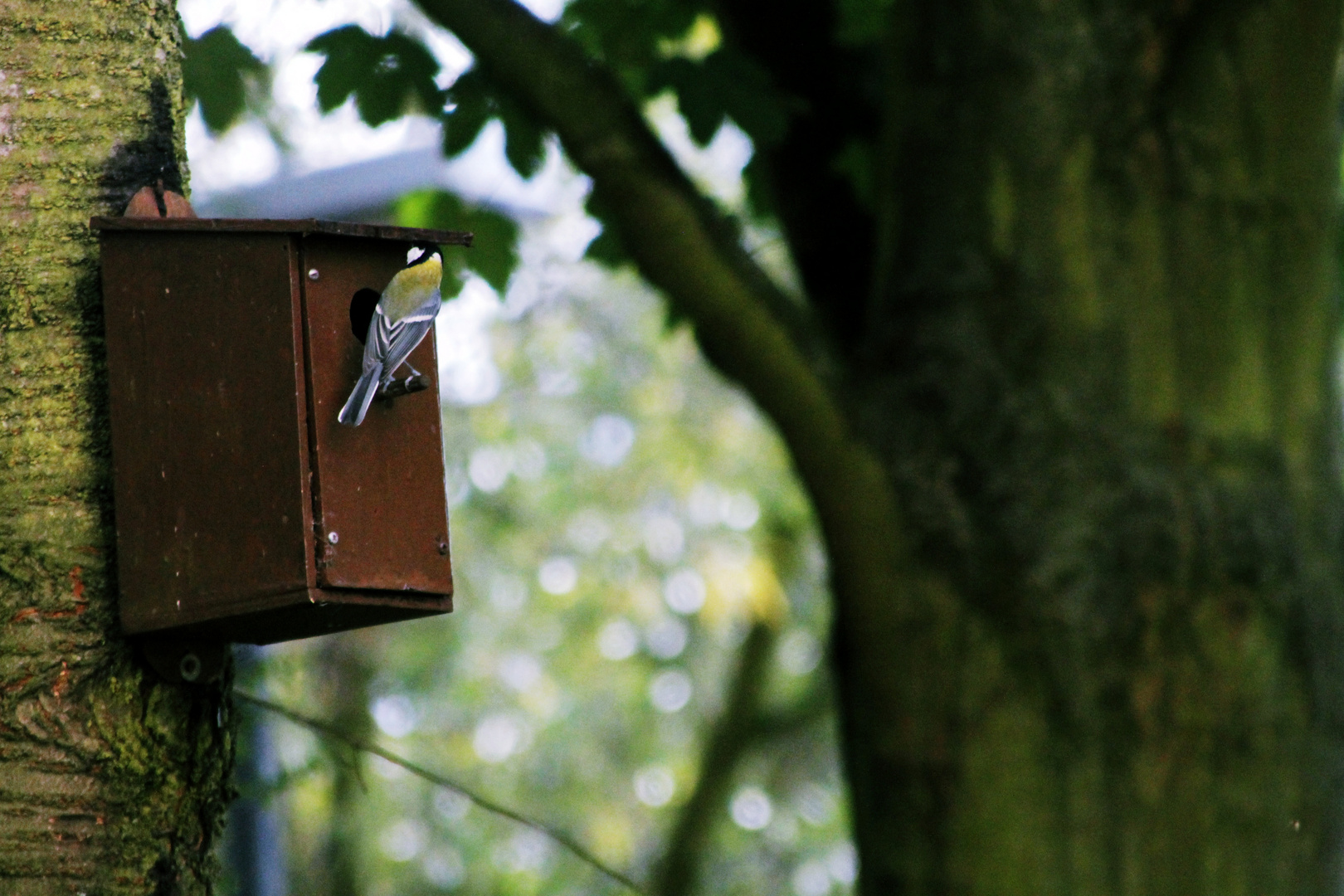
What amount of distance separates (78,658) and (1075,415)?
67.5 inches

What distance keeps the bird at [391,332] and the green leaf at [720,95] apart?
3.62 ft

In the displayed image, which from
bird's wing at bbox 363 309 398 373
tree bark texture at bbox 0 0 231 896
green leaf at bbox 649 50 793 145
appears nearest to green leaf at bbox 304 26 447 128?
green leaf at bbox 649 50 793 145

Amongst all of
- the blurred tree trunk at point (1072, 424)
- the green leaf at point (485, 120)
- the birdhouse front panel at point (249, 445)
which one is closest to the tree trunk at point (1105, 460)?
the blurred tree trunk at point (1072, 424)

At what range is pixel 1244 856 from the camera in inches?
102

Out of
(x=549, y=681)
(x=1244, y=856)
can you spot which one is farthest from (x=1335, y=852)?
(x=549, y=681)

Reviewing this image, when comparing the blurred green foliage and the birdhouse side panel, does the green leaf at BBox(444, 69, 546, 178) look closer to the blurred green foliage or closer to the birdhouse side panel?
the birdhouse side panel

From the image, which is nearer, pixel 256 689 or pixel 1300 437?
pixel 1300 437

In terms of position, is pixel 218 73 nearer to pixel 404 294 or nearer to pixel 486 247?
pixel 486 247

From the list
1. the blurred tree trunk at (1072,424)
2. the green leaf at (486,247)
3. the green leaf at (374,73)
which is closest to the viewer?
the blurred tree trunk at (1072,424)

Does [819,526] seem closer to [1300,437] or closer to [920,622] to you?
[920,622]

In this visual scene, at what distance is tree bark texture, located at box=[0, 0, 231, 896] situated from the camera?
1681mm

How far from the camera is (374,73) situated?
2.76 m

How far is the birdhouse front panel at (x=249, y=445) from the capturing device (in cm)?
172

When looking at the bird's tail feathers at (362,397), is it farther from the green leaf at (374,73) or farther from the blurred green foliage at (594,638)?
the blurred green foliage at (594,638)
